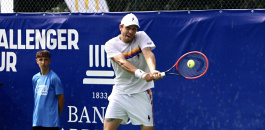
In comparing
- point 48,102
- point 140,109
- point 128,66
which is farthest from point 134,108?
point 48,102

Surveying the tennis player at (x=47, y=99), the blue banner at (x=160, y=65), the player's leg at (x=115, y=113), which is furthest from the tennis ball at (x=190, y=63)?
the tennis player at (x=47, y=99)

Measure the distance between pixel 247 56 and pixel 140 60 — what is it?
1.37 m

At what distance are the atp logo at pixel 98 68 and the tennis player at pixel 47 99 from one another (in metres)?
0.56

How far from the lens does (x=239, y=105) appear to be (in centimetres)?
601

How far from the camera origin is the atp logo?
6.50m

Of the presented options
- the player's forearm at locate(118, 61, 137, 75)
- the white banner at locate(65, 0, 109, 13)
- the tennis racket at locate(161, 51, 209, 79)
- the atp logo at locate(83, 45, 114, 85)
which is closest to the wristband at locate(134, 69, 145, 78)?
the player's forearm at locate(118, 61, 137, 75)

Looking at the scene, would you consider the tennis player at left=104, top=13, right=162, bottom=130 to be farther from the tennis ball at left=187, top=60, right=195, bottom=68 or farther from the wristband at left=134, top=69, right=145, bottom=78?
the tennis ball at left=187, top=60, right=195, bottom=68

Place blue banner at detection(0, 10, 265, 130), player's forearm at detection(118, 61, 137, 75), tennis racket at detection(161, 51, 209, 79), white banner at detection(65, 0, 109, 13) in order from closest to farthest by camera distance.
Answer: player's forearm at detection(118, 61, 137, 75) → tennis racket at detection(161, 51, 209, 79) → blue banner at detection(0, 10, 265, 130) → white banner at detection(65, 0, 109, 13)

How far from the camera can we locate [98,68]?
21.4ft

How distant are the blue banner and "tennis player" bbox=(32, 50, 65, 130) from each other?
57 centimetres

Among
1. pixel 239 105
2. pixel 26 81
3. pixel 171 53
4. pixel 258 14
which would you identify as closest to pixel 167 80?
pixel 171 53

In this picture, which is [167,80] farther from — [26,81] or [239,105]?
[26,81]

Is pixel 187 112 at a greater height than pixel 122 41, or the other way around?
pixel 122 41

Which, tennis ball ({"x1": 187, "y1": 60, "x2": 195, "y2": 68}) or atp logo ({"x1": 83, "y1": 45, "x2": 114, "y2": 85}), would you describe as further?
atp logo ({"x1": 83, "y1": 45, "x2": 114, "y2": 85})
